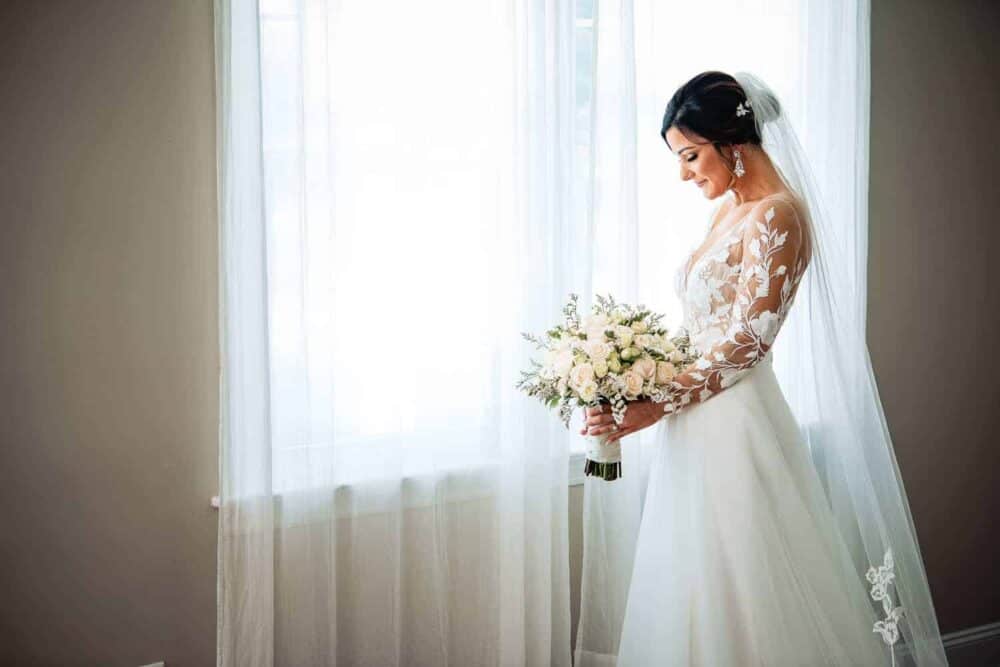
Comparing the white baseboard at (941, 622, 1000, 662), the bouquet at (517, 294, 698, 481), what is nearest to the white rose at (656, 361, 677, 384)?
the bouquet at (517, 294, 698, 481)

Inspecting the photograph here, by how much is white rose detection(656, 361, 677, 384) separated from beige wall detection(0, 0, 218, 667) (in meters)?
1.25

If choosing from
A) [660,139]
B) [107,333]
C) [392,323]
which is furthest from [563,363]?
[107,333]

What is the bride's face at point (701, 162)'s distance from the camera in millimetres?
2111

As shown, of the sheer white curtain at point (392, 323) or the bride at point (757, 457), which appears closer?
the bride at point (757, 457)

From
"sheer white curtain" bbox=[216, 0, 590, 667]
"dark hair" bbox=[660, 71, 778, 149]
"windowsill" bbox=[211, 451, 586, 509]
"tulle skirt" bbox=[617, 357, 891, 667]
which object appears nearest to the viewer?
"tulle skirt" bbox=[617, 357, 891, 667]

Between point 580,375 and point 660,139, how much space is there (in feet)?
3.67

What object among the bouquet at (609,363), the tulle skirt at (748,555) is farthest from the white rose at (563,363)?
the tulle skirt at (748,555)

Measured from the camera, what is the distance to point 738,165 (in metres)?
2.11

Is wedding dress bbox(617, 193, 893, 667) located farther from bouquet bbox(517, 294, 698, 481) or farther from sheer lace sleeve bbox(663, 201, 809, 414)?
bouquet bbox(517, 294, 698, 481)

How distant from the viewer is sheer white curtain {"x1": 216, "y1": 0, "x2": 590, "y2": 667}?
2.17 m

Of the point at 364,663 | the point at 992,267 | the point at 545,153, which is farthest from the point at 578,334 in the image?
the point at 992,267

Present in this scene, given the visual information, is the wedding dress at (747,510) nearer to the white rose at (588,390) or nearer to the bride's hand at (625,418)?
the bride's hand at (625,418)

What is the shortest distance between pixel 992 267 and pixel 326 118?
2840 mm

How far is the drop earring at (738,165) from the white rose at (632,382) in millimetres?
640
